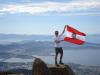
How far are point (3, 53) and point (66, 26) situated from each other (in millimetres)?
160595

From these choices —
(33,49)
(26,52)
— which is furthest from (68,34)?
(33,49)

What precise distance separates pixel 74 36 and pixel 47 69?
11.0 ft

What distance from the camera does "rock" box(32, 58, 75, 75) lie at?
25953 millimetres

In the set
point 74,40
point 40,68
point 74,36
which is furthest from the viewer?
point 74,40

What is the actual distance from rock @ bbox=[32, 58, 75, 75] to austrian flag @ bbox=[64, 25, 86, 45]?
2190 millimetres

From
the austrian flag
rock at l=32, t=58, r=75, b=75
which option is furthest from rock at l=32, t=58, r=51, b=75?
the austrian flag

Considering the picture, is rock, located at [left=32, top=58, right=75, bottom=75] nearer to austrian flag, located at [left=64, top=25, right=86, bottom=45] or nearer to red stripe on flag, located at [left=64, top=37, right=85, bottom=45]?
red stripe on flag, located at [left=64, top=37, right=85, bottom=45]

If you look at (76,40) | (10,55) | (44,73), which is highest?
(76,40)

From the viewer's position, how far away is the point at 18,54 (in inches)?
7515

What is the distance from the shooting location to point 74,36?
27.8 metres

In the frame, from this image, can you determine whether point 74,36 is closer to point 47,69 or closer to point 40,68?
point 47,69

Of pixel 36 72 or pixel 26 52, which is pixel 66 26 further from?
pixel 26 52

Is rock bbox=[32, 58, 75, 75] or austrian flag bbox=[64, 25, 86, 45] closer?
rock bbox=[32, 58, 75, 75]

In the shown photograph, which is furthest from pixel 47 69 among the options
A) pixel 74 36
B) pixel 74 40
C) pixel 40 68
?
pixel 74 36
